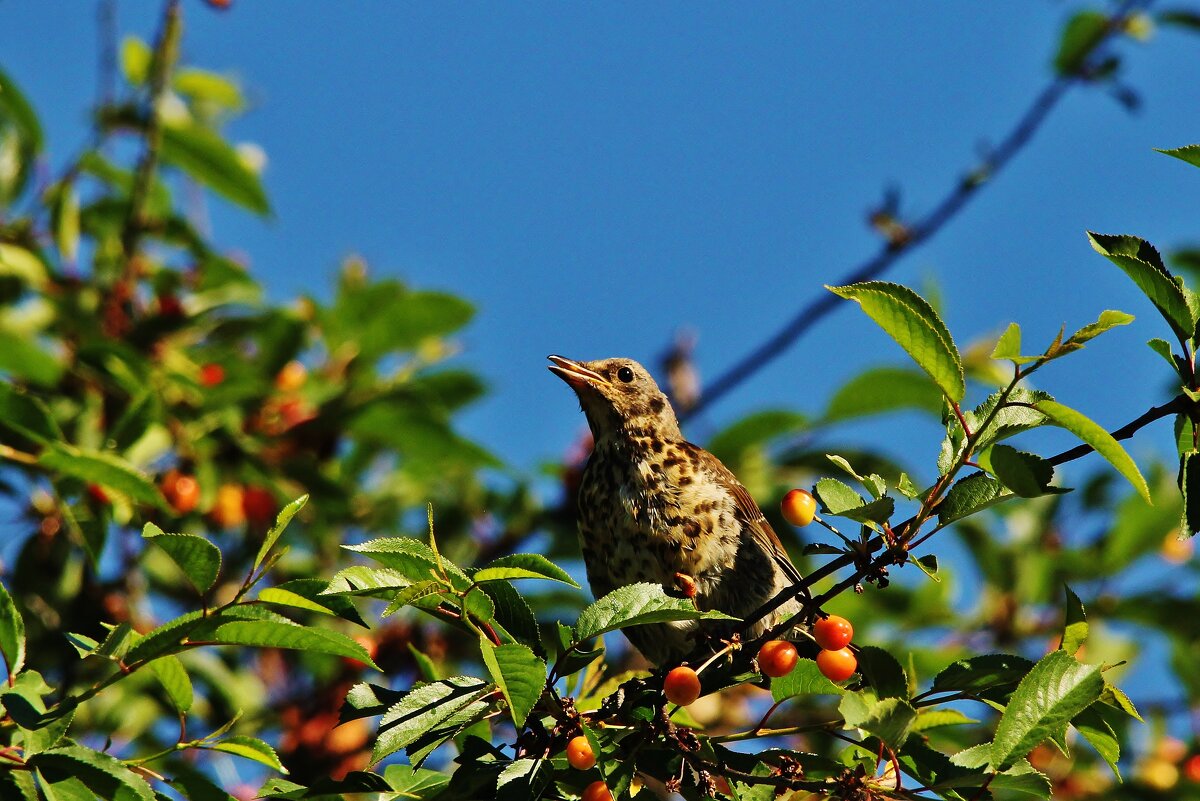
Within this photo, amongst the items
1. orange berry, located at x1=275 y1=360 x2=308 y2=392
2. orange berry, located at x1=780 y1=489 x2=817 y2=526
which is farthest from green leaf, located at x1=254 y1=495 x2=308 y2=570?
orange berry, located at x1=275 y1=360 x2=308 y2=392

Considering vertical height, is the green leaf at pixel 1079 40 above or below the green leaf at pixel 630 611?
above

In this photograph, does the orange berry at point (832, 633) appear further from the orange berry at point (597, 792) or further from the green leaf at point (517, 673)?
the green leaf at point (517, 673)

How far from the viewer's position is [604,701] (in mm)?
2584

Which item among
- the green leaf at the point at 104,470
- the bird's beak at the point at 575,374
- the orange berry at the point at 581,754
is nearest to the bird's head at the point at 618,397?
the bird's beak at the point at 575,374

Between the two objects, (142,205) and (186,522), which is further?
(186,522)

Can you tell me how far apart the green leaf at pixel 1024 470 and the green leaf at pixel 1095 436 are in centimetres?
7

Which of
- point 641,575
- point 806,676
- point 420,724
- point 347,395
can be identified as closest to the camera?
point 420,724

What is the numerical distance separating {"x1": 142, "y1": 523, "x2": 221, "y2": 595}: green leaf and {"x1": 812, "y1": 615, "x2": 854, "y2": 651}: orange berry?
1.11 m

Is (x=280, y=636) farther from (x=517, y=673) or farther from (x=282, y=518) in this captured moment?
(x=517, y=673)

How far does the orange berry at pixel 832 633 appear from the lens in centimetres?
246

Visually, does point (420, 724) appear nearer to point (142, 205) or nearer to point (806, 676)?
point (806, 676)

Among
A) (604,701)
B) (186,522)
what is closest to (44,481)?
(186,522)

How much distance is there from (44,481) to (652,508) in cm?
189

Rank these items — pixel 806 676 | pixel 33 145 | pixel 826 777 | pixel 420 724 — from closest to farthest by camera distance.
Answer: pixel 420 724
pixel 826 777
pixel 806 676
pixel 33 145
